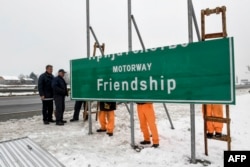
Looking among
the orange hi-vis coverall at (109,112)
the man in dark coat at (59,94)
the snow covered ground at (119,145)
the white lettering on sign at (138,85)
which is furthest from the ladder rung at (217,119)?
the man in dark coat at (59,94)

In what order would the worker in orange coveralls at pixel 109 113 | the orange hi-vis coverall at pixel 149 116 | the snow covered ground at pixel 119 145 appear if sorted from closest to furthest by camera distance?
1. the snow covered ground at pixel 119 145
2. the orange hi-vis coverall at pixel 149 116
3. the worker in orange coveralls at pixel 109 113

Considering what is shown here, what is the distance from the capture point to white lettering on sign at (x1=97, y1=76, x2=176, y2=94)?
16.7 feet

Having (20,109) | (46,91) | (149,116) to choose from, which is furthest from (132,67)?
(20,109)

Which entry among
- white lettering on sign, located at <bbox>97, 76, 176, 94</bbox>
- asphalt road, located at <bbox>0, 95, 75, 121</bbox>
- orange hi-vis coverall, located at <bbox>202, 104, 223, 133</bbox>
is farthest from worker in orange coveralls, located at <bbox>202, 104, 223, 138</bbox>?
asphalt road, located at <bbox>0, 95, 75, 121</bbox>

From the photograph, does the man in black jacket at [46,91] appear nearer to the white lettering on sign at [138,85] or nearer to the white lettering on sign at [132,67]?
the white lettering on sign at [138,85]

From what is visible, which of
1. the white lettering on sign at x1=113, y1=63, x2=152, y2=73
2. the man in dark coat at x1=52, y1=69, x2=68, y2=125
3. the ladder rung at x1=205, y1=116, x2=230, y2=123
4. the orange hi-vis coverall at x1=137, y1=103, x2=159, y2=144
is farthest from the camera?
the man in dark coat at x1=52, y1=69, x2=68, y2=125

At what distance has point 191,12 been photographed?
5184 millimetres

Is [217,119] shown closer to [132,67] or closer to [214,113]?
[214,113]

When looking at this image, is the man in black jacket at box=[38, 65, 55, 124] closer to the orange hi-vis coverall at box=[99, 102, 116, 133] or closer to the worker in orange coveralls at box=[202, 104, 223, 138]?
the orange hi-vis coverall at box=[99, 102, 116, 133]

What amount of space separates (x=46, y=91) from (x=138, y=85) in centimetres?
520

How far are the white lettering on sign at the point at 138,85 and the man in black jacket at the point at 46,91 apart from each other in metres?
3.87

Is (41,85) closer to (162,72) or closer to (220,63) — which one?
(162,72)

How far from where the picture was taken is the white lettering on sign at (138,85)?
509cm

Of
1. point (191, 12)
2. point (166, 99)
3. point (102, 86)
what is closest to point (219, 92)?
point (166, 99)
